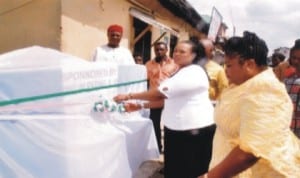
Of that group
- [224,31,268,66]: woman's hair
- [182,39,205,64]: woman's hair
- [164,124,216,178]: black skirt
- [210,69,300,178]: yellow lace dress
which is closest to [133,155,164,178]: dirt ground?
[164,124,216,178]: black skirt

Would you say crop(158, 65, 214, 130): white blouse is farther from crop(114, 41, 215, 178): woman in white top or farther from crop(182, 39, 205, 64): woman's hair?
crop(182, 39, 205, 64): woman's hair

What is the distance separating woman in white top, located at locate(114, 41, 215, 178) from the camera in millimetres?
3455

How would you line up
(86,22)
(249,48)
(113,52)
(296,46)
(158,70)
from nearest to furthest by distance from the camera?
1. (249,48)
2. (296,46)
3. (113,52)
4. (158,70)
5. (86,22)

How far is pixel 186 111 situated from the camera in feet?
11.7

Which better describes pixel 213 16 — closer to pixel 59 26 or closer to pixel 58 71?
pixel 59 26

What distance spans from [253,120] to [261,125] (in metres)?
0.04

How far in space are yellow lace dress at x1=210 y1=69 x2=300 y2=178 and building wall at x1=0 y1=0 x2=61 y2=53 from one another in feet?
11.5

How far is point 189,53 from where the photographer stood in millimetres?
3631

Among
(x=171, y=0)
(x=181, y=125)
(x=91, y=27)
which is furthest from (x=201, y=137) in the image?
(x=171, y=0)

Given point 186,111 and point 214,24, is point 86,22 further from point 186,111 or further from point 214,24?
point 214,24

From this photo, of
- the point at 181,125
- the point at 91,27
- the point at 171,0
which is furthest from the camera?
the point at 171,0

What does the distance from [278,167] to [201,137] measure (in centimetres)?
175

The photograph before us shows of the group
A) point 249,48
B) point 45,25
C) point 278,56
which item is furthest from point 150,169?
point 278,56

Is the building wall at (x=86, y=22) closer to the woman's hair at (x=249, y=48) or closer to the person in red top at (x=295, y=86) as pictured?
the person in red top at (x=295, y=86)
